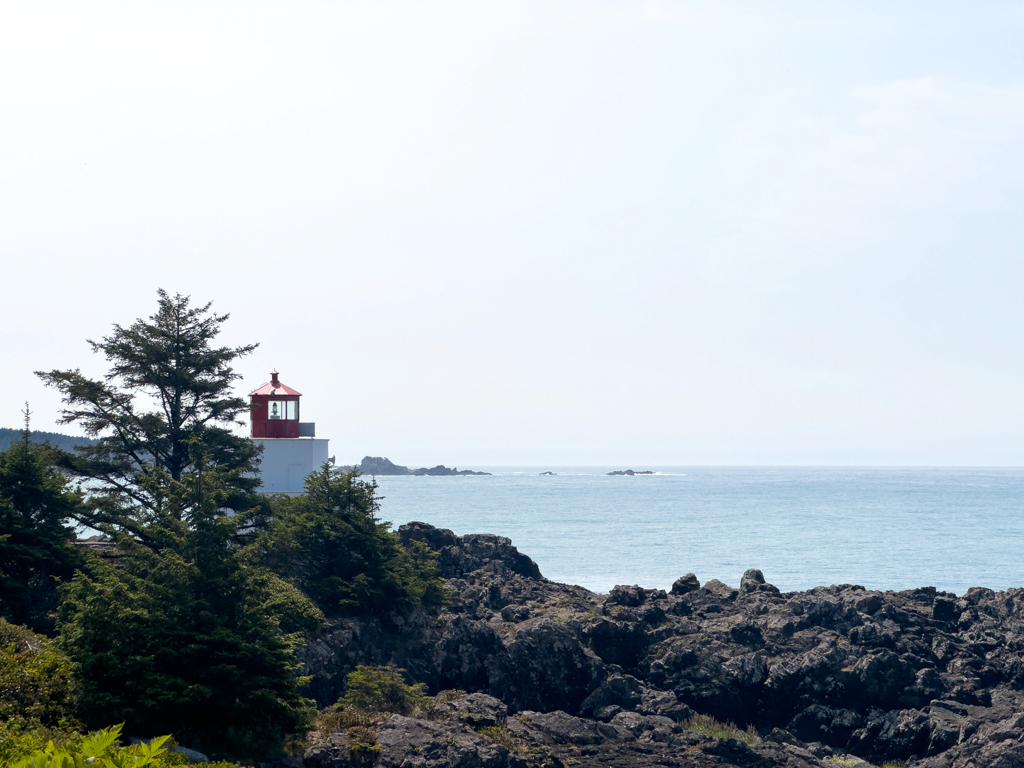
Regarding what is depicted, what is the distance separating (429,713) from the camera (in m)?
19.9

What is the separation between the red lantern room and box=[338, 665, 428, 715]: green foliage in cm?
2045

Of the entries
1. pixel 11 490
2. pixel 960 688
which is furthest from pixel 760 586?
pixel 11 490

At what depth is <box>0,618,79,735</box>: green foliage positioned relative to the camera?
1395 centimetres

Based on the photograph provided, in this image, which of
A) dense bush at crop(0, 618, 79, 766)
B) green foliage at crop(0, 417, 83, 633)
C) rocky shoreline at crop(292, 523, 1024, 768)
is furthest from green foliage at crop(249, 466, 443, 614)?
dense bush at crop(0, 618, 79, 766)

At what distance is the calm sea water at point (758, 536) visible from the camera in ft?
225

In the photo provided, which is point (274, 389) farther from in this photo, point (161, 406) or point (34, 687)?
point (34, 687)

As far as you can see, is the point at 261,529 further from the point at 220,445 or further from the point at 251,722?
the point at 251,722

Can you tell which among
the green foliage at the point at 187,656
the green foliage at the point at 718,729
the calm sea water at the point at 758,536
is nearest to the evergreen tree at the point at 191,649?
the green foliage at the point at 187,656

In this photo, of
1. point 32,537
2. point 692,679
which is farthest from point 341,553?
point 692,679

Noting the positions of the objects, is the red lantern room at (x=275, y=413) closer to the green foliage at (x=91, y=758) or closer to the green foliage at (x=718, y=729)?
the green foliage at (x=718, y=729)

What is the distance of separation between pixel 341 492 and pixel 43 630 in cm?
892

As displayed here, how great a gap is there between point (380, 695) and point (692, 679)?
975cm

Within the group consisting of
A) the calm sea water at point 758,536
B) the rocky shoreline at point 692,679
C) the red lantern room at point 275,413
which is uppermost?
the red lantern room at point 275,413

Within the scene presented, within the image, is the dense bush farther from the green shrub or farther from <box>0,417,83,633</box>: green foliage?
<box>0,417,83,633</box>: green foliage
